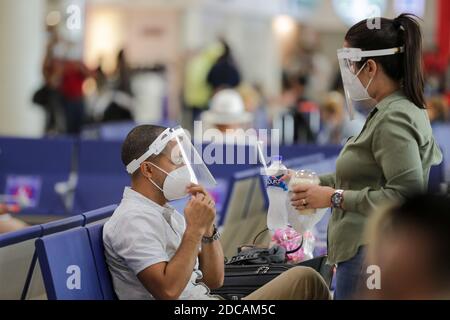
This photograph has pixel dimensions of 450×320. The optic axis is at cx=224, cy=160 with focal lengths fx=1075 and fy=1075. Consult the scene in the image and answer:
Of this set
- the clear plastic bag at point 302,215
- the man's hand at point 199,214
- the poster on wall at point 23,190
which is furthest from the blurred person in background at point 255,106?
the man's hand at point 199,214

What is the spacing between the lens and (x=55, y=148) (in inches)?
407

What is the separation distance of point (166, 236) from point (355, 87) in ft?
3.39

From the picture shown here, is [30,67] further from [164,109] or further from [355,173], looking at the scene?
[355,173]

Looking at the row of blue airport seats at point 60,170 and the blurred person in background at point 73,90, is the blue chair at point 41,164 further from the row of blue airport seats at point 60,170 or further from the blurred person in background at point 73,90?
the blurred person in background at point 73,90

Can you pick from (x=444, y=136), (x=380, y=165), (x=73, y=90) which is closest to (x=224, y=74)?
(x=73, y=90)

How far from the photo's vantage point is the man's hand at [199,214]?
4.17m

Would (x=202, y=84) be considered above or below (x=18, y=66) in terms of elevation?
below

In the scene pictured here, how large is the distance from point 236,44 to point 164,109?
5763 millimetres

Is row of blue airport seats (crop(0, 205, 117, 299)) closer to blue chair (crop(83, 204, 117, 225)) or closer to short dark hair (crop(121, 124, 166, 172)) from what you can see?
blue chair (crop(83, 204, 117, 225))

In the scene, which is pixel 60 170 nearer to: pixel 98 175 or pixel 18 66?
pixel 98 175

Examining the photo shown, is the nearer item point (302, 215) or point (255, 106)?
point (302, 215)

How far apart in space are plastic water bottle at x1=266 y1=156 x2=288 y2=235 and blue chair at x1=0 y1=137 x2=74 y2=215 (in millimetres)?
5037

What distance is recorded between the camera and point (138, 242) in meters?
4.22

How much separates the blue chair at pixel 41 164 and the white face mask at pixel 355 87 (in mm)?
5943
